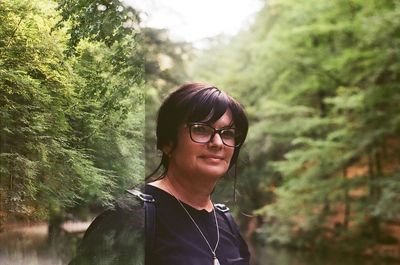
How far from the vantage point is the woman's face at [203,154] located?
3.70 feet

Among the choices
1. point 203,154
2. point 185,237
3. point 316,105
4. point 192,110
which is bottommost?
point 185,237

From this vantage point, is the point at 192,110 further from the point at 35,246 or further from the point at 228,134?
the point at 35,246

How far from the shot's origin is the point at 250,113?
3.77m

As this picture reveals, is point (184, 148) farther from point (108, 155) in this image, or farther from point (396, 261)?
point (396, 261)

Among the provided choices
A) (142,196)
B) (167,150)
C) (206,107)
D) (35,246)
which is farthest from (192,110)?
(35,246)

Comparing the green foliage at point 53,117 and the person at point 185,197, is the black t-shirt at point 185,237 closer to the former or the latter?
the person at point 185,197

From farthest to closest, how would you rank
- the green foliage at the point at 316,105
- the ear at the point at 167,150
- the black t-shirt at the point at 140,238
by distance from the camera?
the green foliage at the point at 316,105
the ear at the point at 167,150
the black t-shirt at the point at 140,238

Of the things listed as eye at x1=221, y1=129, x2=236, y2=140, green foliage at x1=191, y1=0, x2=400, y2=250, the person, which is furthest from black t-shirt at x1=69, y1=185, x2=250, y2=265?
green foliage at x1=191, y1=0, x2=400, y2=250

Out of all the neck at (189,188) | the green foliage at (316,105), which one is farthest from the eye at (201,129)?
the green foliage at (316,105)

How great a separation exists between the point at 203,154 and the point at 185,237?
0.21 metres

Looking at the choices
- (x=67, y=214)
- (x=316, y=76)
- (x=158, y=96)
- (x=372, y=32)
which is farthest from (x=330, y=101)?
(x=67, y=214)

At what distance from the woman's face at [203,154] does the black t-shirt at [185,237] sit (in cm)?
10

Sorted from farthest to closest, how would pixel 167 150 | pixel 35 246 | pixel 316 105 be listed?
pixel 316 105, pixel 167 150, pixel 35 246

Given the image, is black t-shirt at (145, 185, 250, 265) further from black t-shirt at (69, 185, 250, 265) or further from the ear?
the ear
